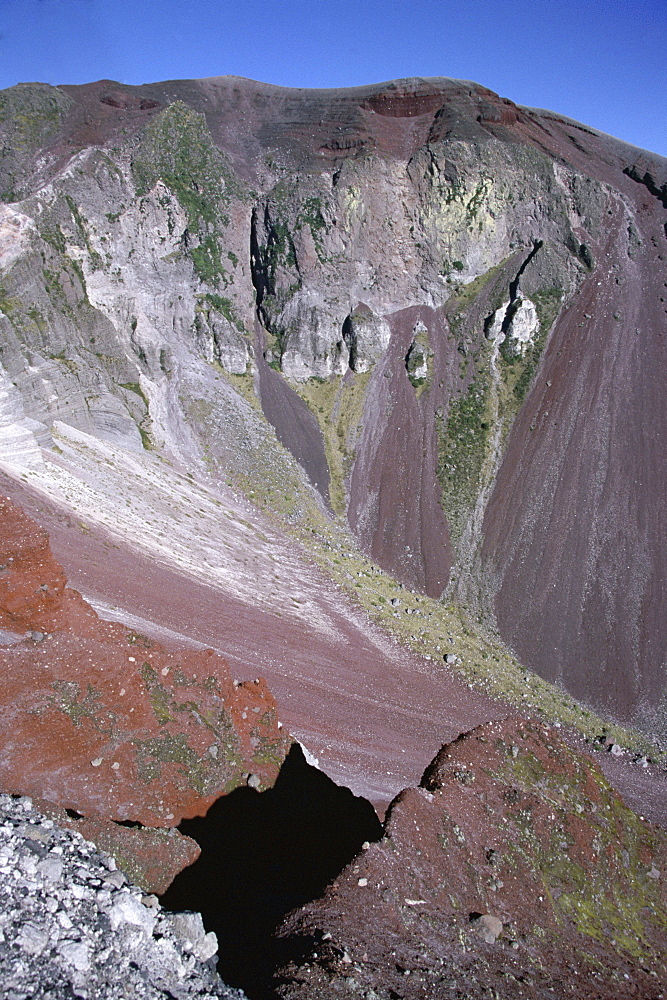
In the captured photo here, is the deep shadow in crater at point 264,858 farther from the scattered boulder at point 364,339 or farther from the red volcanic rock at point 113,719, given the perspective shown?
the scattered boulder at point 364,339

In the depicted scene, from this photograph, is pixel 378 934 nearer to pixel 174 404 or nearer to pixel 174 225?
pixel 174 404

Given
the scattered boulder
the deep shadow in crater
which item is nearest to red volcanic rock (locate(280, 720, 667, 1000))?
the deep shadow in crater

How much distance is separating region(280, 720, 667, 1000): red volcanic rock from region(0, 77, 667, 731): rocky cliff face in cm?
1490

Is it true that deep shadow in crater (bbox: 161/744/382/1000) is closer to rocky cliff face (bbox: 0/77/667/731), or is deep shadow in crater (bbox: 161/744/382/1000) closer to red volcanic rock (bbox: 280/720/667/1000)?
red volcanic rock (bbox: 280/720/667/1000)

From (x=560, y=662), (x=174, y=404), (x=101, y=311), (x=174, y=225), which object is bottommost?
(x=560, y=662)

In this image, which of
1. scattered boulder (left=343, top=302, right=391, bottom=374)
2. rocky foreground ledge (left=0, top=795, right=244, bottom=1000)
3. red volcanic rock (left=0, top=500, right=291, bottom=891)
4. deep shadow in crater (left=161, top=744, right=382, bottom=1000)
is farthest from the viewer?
scattered boulder (left=343, top=302, right=391, bottom=374)

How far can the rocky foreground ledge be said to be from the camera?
465cm

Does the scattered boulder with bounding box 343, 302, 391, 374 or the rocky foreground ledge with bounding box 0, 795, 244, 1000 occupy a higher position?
the scattered boulder with bounding box 343, 302, 391, 374

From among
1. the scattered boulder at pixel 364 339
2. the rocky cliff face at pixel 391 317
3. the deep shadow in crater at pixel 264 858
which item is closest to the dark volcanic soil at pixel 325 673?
the deep shadow in crater at pixel 264 858

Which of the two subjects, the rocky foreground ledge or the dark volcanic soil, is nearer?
the rocky foreground ledge

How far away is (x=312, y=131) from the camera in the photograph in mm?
39469

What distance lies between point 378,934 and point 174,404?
29.2 meters

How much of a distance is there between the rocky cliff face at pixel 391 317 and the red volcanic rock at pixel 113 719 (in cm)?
1508

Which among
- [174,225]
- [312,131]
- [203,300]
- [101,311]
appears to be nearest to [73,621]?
[101,311]
